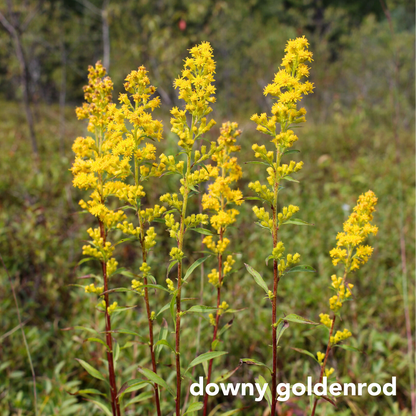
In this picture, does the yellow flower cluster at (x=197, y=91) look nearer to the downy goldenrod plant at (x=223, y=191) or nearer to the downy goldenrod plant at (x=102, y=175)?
the downy goldenrod plant at (x=223, y=191)

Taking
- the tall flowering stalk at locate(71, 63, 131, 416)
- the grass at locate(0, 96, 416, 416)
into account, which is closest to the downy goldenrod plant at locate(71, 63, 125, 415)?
the tall flowering stalk at locate(71, 63, 131, 416)

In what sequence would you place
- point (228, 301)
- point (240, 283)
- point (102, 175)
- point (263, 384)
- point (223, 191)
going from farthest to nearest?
point (240, 283)
point (228, 301)
point (102, 175)
point (223, 191)
point (263, 384)

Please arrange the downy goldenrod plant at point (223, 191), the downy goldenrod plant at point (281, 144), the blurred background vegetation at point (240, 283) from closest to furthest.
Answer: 1. the downy goldenrod plant at point (281, 144)
2. the downy goldenrod plant at point (223, 191)
3. the blurred background vegetation at point (240, 283)

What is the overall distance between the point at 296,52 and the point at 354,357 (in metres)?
2.56

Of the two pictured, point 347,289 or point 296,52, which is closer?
point 296,52

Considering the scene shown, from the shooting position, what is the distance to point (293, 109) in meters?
1.30

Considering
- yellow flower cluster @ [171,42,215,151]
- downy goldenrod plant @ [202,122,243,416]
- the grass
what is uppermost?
yellow flower cluster @ [171,42,215,151]

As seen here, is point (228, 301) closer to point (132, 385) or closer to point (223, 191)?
point (132, 385)

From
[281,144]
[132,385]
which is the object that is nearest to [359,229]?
[281,144]

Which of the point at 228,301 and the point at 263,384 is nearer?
the point at 263,384

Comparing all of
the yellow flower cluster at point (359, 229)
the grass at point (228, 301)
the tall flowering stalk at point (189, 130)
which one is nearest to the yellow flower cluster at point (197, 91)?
the tall flowering stalk at point (189, 130)

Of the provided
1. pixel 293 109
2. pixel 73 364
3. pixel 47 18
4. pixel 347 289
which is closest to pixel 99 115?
pixel 293 109

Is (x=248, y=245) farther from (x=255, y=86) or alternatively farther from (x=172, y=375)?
(x=255, y=86)

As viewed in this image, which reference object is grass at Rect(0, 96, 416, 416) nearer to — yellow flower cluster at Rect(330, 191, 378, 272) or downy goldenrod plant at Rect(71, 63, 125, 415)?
downy goldenrod plant at Rect(71, 63, 125, 415)
